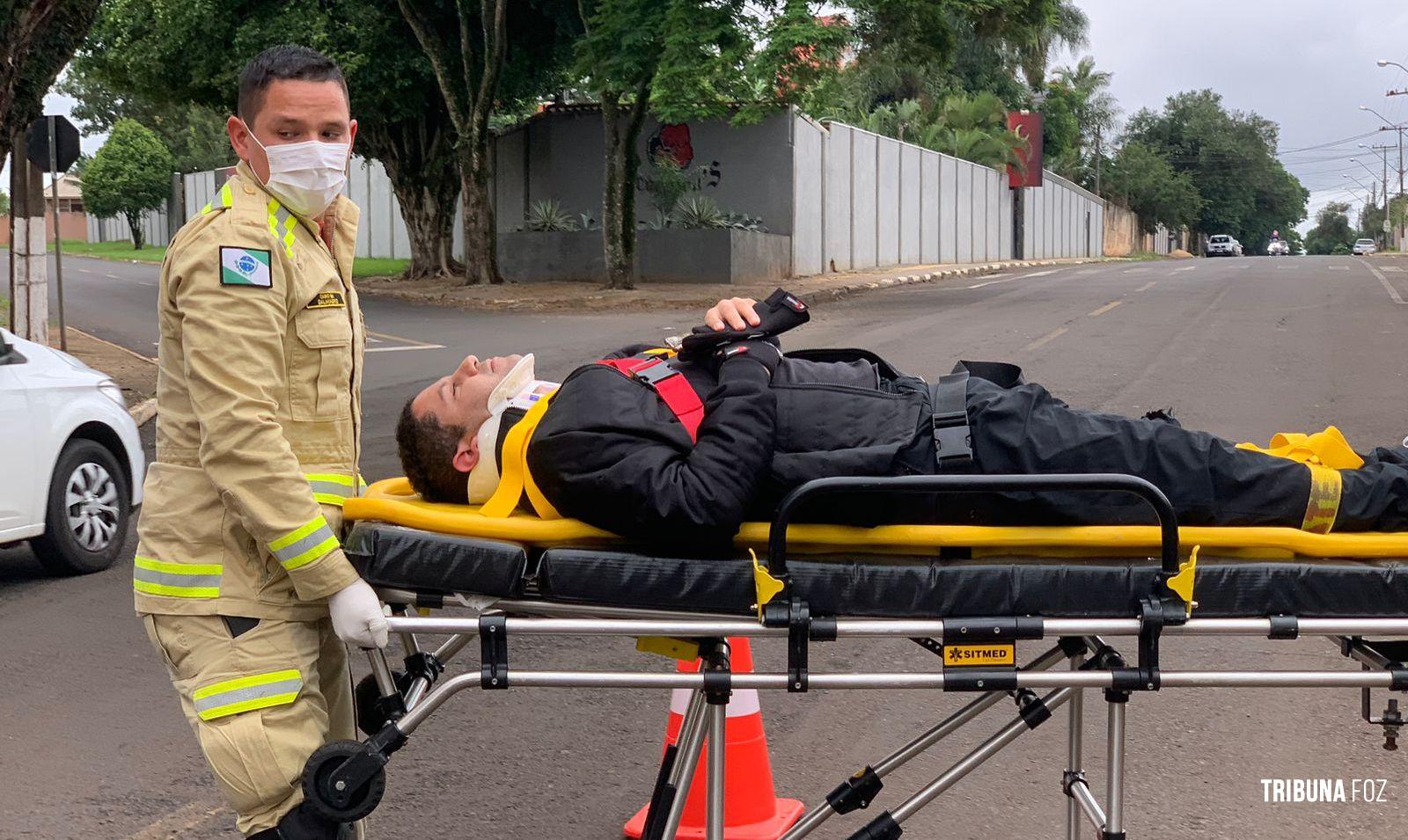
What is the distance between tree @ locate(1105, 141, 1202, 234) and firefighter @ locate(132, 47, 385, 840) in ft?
261

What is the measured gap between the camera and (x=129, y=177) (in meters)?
55.2

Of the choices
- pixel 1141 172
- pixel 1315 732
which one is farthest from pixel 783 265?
pixel 1141 172

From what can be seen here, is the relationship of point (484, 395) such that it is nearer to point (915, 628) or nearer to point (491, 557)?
point (491, 557)

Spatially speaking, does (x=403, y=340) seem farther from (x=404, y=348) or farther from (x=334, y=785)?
(x=334, y=785)

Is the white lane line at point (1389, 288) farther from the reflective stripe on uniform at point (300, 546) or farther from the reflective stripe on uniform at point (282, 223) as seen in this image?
the reflective stripe on uniform at point (300, 546)

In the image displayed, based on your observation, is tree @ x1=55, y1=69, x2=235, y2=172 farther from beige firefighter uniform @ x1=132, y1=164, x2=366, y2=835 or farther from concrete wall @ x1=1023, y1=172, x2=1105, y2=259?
beige firefighter uniform @ x1=132, y1=164, x2=366, y2=835

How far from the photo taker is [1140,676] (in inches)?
107

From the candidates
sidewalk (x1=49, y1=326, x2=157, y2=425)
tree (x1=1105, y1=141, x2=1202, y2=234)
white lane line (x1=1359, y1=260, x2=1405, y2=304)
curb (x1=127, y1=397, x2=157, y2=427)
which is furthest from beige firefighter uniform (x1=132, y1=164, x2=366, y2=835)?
tree (x1=1105, y1=141, x2=1202, y2=234)

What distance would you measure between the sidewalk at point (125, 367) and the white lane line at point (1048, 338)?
28.4 feet

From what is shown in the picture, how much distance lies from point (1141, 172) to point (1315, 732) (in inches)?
3132

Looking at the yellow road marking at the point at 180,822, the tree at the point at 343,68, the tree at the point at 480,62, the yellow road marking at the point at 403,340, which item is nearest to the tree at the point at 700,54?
the tree at the point at 480,62

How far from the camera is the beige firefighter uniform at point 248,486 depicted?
Result: 2600mm

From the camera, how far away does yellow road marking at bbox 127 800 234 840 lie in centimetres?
373

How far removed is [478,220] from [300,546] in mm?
24145
